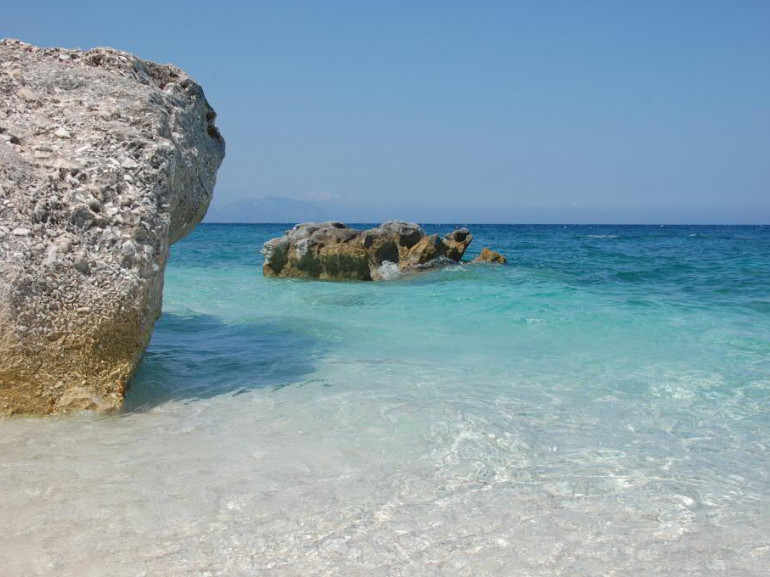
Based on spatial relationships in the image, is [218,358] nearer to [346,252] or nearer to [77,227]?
[77,227]

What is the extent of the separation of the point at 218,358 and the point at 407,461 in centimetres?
349

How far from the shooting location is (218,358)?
23.4ft

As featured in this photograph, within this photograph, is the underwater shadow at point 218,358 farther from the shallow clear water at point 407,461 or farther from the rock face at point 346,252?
the rock face at point 346,252

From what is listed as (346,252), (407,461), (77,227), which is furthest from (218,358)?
(346,252)

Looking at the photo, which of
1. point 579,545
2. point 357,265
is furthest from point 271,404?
point 357,265

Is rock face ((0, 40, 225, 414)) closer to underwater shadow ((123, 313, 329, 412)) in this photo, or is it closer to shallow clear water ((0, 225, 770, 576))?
shallow clear water ((0, 225, 770, 576))

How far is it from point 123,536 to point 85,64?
15.0ft

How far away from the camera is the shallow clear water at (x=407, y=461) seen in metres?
3.12

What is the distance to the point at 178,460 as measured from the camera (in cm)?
418

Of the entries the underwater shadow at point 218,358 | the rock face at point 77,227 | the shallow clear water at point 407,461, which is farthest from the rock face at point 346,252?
the rock face at point 77,227

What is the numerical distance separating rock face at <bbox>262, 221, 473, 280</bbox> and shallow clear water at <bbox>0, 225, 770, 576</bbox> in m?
8.23

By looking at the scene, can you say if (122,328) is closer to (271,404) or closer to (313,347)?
(271,404)

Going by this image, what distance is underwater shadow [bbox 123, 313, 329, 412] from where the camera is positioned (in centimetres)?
580

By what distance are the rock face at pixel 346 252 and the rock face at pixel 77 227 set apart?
1103 centimetres
